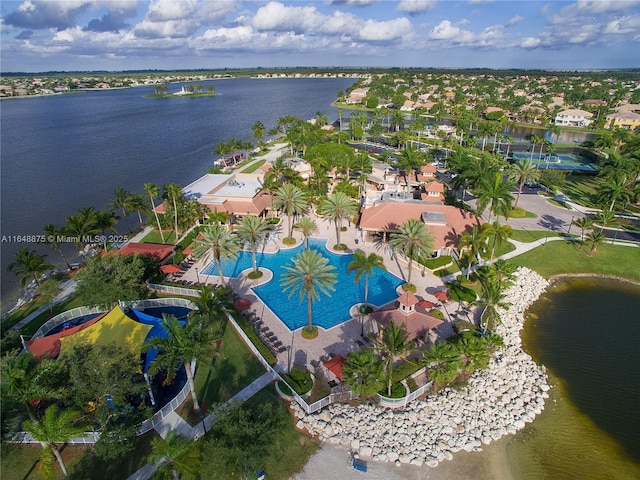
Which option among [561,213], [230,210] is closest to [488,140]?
[561,213]

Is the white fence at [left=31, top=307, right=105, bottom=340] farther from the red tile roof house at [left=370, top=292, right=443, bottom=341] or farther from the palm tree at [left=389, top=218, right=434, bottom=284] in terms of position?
the palm tree at [left=389, top=218, right=434, bottom=284]

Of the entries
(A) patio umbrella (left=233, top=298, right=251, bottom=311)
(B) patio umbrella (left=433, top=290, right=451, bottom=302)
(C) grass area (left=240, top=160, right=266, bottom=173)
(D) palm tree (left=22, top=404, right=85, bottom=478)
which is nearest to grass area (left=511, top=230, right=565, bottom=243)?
(B) patio umbrella (left=433, top=290, right=451, bottom=302)

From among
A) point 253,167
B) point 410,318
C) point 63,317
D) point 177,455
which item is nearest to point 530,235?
point 410,318

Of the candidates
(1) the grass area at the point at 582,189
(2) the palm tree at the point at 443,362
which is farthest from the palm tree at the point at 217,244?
(1) the grass area at the point at 582,189

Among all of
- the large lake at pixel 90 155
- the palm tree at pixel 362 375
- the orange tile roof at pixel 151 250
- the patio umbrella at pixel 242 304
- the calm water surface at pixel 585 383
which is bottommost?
the calm water surface at pixel 585 383

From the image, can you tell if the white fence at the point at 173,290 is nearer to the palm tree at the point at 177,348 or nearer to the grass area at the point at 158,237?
the grass area at the point at 158,237

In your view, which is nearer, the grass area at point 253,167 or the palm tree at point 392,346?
the palm tree at point 392,346
